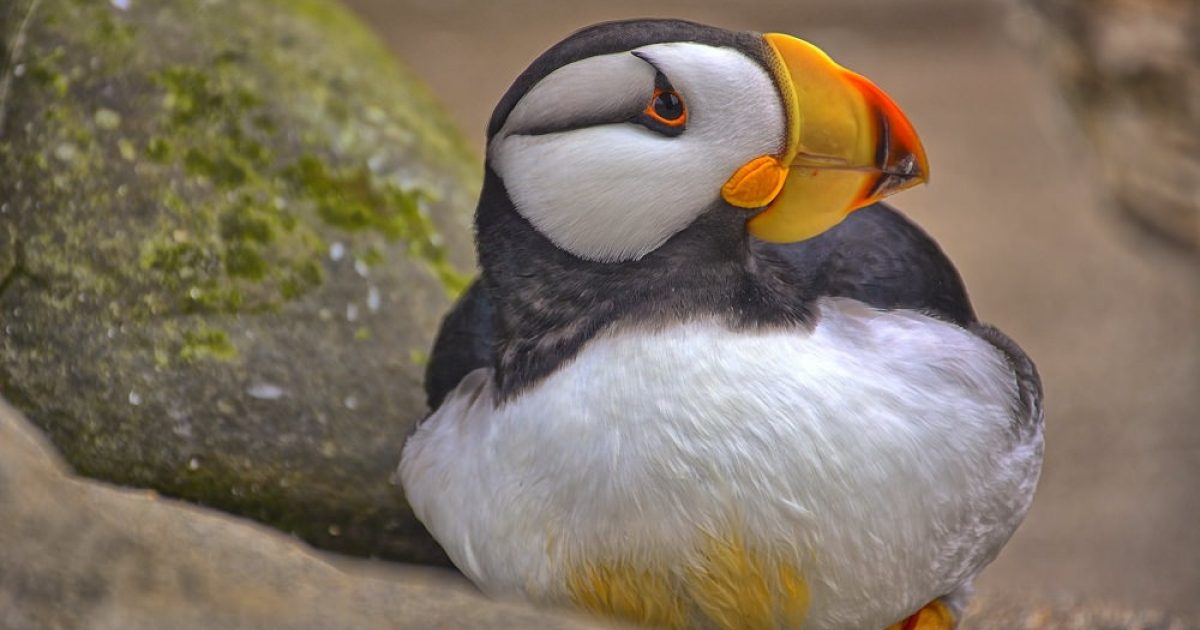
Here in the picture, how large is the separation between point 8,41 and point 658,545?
2.01 meters

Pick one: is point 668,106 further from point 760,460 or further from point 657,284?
point 760,460

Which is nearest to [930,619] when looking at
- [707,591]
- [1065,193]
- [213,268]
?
[707,591]

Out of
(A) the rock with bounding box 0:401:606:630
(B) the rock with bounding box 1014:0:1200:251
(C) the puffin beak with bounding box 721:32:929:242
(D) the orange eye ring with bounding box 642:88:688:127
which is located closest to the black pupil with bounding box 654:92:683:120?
(D) the orange eye ring with bounding box 642:88:688:127

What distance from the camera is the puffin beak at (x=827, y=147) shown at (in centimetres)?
202

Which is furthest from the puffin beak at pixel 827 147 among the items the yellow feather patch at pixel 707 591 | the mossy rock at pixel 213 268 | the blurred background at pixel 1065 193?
the blurred background at pixel 1065 193

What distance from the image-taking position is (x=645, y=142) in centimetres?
200

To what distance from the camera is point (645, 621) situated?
2.18m

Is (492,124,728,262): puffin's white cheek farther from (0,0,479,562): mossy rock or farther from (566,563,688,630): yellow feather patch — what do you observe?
(0,0,479,562): mossy rock

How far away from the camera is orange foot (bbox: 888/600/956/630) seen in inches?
97.8

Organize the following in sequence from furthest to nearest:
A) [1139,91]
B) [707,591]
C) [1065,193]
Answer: [1065,193] < [1139,91] < [707,591]

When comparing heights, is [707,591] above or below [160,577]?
below

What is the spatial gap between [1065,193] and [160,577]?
6853 millimetres

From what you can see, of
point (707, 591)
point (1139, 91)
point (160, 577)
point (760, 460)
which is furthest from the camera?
point (1139, 91)

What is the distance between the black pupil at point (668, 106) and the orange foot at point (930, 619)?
101cm
